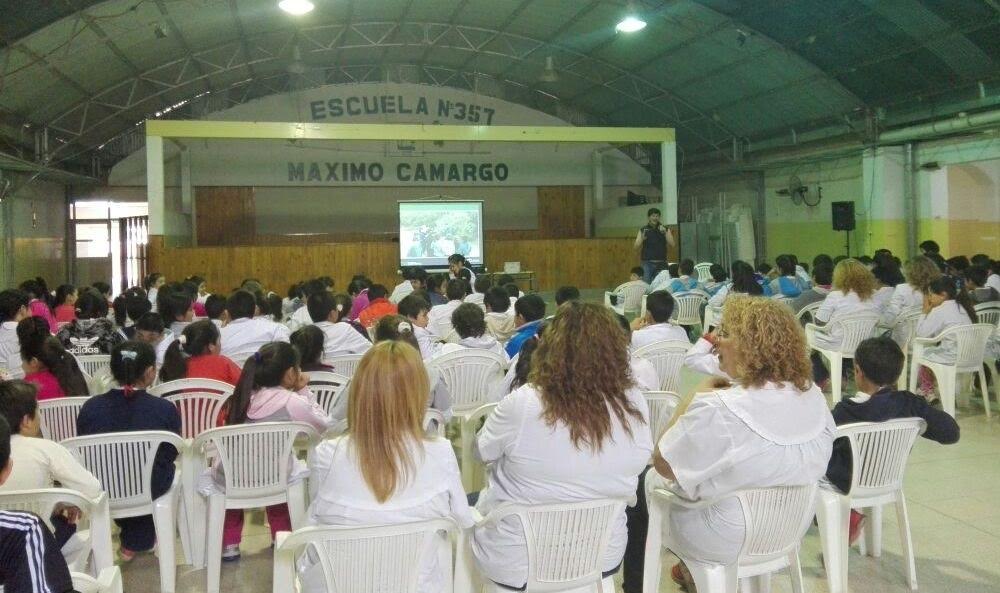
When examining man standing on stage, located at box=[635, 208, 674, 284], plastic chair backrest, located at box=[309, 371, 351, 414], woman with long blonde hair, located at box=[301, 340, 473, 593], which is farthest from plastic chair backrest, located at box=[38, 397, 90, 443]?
man standing on stage, located at box=[635, 208, 674, 284]

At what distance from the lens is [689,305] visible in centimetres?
930

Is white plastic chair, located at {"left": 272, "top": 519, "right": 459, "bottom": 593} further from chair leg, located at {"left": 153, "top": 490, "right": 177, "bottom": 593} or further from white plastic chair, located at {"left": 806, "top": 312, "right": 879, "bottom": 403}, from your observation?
white plastic chair, located at {"left": 806, "top": 312, "right": 879, "bottom": 403}

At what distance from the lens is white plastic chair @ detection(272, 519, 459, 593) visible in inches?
83.7

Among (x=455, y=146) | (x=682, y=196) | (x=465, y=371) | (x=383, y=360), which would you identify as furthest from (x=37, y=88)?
(x=682, y=196)

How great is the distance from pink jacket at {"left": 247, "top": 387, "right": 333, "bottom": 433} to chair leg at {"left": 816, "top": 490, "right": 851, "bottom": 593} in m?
1.90

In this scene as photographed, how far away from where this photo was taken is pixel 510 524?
2391 millimetres

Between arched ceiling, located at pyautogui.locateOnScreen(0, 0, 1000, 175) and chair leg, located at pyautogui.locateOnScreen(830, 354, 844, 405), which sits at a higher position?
arched ceiling, located at pyautogui.locateOnScreen(0, 0, 1000, 175)

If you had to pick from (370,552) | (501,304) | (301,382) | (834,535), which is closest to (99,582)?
(370,552)

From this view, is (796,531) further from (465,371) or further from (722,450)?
(465,371)

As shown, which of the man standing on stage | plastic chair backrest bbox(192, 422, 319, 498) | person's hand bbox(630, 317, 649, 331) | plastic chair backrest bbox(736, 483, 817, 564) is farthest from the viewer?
the man standing on stage

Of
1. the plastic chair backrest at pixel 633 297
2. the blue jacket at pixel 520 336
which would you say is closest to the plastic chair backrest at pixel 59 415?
the blue jacket at pixel 520 336

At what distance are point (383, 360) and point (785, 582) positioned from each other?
2041 millimetres

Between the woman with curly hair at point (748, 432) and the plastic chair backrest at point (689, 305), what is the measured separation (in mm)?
6723

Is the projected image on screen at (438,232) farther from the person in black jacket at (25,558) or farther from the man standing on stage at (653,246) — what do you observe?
the person in black jacket at (25,558)
